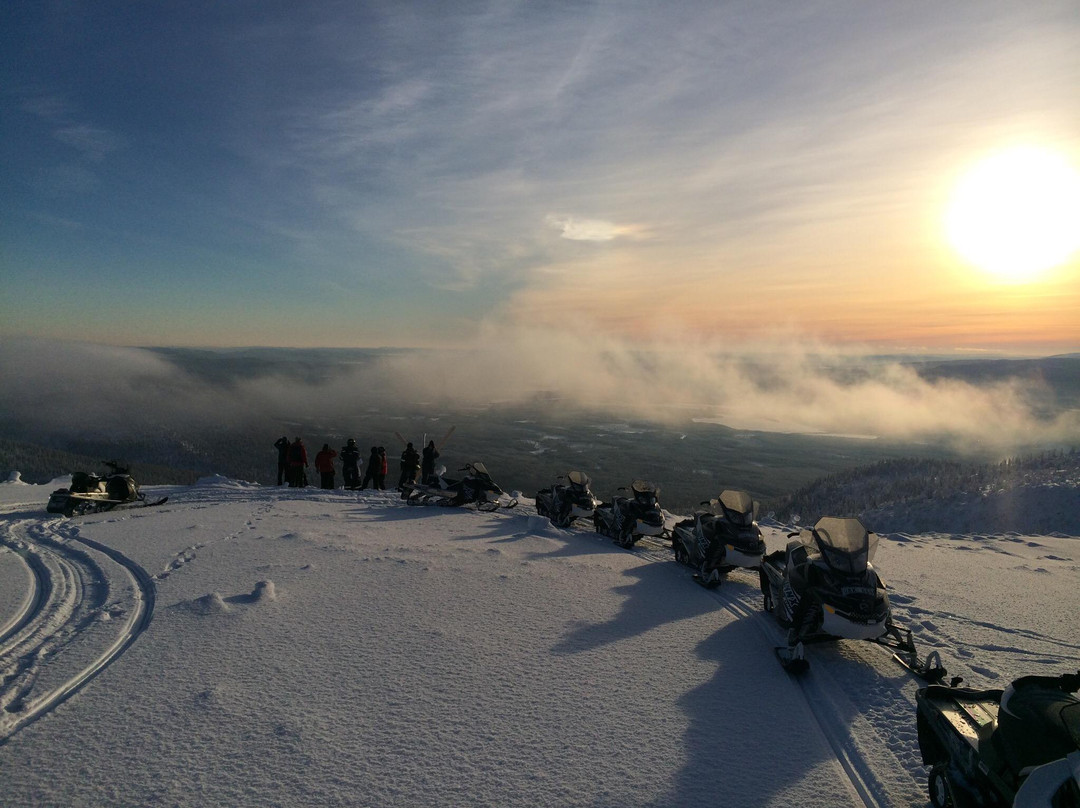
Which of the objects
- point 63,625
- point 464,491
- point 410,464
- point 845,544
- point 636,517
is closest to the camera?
point 845,544

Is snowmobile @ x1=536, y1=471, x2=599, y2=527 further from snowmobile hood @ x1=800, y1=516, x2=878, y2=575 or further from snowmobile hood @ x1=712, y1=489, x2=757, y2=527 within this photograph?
snowmobile hood @ x1=800, y1=516, x2=878, y2=575

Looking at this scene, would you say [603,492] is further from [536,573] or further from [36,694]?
[36,694]

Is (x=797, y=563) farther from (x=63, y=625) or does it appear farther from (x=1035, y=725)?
(x=63, y=625)

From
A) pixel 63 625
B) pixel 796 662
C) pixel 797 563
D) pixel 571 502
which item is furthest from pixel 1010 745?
pixel 571 502

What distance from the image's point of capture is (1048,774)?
8.36ft

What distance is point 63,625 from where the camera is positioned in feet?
20.9

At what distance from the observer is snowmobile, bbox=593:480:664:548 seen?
11.7 m

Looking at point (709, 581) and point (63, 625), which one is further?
point (709, 581)

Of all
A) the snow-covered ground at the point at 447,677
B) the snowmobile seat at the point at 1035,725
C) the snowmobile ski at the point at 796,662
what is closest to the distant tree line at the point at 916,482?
the snow-covered ground at the point at 447,677

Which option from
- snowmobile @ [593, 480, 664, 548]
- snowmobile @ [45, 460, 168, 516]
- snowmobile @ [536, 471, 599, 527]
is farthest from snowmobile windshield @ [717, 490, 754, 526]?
snowmobile @ [45, 460, 168, 516]

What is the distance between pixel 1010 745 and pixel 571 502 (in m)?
10.6

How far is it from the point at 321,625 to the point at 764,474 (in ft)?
274

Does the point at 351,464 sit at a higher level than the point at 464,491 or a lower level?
higher

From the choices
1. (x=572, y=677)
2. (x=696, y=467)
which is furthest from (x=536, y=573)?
(x=696, y=467)
